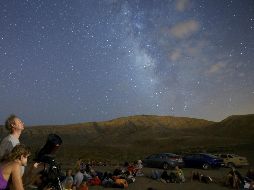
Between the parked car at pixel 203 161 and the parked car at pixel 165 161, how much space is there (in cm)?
121

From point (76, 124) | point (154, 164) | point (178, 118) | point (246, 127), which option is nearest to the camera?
point (154, 164)

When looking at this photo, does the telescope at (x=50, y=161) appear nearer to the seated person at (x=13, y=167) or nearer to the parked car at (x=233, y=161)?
the seated person at (x=13, y=167)

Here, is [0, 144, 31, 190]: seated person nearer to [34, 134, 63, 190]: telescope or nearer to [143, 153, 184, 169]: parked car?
[34, 134, 63, 190]: telescope

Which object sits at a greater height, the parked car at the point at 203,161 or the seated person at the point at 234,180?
the parked car at the point at 203,161

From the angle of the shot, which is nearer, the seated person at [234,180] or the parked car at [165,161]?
the seated person at [234,180]

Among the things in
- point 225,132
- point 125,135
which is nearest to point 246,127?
point 225,132

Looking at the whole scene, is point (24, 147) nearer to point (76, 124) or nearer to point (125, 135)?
point (125, 135)

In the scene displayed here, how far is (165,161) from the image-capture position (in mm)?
27297

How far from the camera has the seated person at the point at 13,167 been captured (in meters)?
5.33

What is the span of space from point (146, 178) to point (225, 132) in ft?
315

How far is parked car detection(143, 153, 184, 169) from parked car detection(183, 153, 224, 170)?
1210 millimetres

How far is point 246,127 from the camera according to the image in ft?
362

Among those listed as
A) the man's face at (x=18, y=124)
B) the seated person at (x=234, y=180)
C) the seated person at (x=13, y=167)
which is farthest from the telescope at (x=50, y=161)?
the seated person at (x=234, y=180)

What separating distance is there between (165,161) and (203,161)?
2769mm
